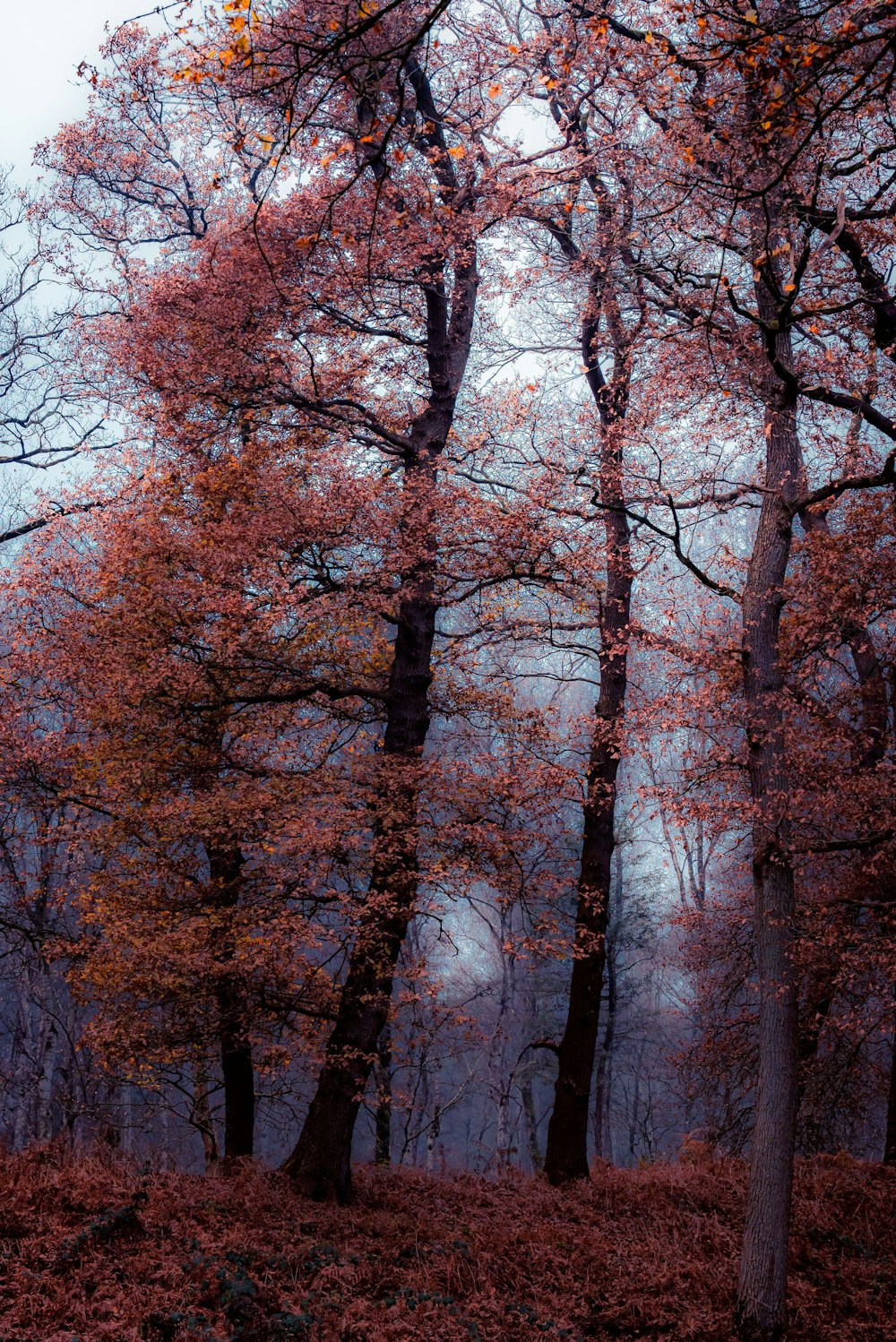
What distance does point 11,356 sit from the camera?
14.6 meters

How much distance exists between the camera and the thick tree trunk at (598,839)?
414 inches

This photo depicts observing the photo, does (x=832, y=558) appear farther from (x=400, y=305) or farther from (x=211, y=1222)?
(x=211, y=1222)

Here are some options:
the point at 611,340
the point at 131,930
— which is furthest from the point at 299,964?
the point at 611,340

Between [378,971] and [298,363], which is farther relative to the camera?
[298,363]

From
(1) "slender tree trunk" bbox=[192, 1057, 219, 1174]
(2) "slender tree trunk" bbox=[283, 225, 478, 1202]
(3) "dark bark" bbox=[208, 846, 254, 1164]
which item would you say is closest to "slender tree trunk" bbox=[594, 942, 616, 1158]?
(3) "dark bark" bbox=[208, 846, 254, 1164]

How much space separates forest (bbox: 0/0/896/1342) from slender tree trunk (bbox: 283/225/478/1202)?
0.05 meters

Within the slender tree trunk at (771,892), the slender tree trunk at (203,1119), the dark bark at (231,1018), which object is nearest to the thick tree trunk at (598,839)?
the slender tree trunk at (771,892)

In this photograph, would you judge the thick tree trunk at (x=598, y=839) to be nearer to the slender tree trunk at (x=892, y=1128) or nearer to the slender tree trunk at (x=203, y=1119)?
the slender tree trunk at (x=892, y=1128)

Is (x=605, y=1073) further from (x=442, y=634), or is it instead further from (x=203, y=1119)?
(x=442, y=634)

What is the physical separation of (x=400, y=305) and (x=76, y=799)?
22.3 feet

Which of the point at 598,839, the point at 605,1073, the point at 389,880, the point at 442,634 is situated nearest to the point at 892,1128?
the point at 598,839

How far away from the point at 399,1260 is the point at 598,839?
5446 mm

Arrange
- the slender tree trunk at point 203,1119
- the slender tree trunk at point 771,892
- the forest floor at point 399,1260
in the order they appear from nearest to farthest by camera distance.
Result: the forest floor at point 399,1260, the slender tree trunk at point 771,892, the slender tree trunk at point 203,1119

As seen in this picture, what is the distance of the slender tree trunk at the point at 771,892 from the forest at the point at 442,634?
0.04 m
